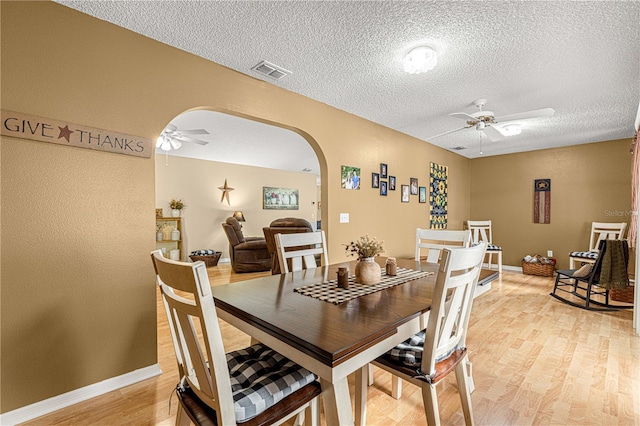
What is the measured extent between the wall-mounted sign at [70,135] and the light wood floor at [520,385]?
1568 millimetres

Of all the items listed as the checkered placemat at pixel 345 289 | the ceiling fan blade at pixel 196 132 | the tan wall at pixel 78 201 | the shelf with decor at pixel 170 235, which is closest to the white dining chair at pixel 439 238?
the checkered placemat at pixel 345 289

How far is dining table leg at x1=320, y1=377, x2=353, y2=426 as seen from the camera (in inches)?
38.9

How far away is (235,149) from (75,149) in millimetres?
4460

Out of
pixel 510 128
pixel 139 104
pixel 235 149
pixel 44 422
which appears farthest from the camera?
pixel 235 149

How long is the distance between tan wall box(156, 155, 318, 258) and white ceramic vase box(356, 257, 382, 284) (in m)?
5.64

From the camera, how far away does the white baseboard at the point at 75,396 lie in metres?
1.59

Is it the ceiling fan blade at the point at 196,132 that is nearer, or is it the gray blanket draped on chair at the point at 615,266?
the gray blanket draped on chair at the point at 615,266

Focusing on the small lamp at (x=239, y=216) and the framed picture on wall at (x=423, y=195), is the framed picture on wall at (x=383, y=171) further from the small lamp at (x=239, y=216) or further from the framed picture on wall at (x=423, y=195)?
the small lamp at (x=239, y=216)

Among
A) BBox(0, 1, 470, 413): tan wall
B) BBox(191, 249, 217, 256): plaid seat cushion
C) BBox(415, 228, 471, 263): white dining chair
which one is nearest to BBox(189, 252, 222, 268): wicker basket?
BBox(191, 249, 217, 256): plaid seat cushion

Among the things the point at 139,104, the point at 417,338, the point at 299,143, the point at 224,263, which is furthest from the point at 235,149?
the point at 417,338

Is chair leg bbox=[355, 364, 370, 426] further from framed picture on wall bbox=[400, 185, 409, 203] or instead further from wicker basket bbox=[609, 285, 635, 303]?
wicker basket bbox=[609, 285, 635, 303]

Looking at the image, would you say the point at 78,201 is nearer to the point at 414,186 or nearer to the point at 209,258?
the point at 414,186

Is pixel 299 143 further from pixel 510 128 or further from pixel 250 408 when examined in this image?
pixel 250 408

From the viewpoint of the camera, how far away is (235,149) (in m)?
6.13
